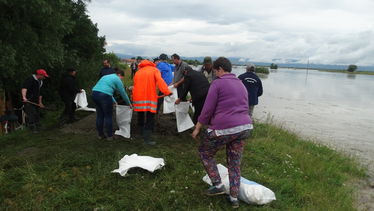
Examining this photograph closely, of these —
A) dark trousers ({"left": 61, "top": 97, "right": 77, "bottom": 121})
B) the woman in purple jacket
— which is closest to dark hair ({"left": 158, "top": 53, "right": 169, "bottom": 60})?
dark trousers ({"left": 61, "top": 97, "right": 77, "bottom": 121})

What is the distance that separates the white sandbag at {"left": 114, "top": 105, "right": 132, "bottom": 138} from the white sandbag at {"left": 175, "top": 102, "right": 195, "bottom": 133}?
45.2 inches

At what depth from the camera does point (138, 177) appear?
4312 mm

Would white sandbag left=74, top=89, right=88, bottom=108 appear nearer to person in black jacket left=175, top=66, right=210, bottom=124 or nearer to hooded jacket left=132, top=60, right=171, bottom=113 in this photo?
hooded jacket left=132, top=60, right=171, bottom=113

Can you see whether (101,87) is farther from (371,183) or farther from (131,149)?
(371,183)

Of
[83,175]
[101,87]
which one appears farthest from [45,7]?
[83,175]

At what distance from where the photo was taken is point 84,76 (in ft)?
45.1

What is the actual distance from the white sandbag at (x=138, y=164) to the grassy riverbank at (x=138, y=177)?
110 millimetres

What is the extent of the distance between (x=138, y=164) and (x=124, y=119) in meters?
1.96

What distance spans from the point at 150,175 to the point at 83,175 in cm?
105

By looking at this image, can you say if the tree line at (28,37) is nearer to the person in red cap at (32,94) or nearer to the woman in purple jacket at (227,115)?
the person in red cap at (32,94)

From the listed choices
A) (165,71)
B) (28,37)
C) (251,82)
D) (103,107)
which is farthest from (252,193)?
(28,37)

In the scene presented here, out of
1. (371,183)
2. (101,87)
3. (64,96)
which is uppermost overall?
(101,87)

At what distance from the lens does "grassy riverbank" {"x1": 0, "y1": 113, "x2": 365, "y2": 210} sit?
12.2ft

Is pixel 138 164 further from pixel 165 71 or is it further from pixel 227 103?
pixel 165 71
